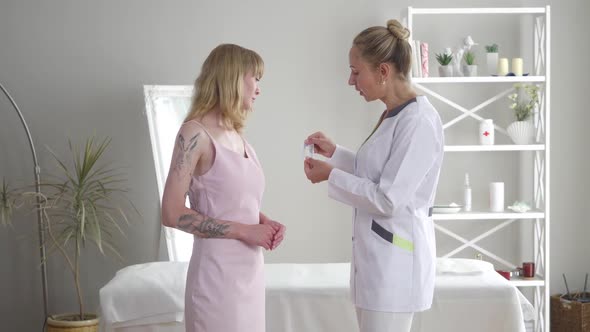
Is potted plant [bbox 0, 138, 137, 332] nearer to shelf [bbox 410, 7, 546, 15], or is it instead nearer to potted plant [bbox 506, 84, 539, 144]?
shelf [bbox 410, 7, 546, 15]

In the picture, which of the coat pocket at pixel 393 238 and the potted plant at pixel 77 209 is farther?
the potted plant at pixel 77 209

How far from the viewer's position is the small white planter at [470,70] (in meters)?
4.69

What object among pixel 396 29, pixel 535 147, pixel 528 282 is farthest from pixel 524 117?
pixel 396 29

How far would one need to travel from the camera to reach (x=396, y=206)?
2195 millimetres

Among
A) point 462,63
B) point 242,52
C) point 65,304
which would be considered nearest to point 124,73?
point 65,304

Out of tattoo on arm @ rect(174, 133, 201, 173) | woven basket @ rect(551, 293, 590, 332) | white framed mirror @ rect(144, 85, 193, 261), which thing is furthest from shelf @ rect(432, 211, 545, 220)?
tattoo on arm @ rect(174, 133, 201, 173)

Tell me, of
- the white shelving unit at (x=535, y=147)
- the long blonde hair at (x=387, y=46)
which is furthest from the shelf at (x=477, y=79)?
the long blonde hair at (x=387, y=46)

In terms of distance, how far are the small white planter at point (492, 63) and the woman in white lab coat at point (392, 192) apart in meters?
2.54

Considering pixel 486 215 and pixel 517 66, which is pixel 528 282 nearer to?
pixel 486 215

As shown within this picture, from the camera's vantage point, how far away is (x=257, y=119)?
494 cm

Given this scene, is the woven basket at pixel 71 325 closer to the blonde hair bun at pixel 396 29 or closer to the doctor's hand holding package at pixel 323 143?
the doctor's hand holding package at pixel 323 143

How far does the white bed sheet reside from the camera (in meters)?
3.40

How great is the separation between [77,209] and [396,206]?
2513 millimetres

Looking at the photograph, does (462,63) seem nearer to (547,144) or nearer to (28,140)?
(547,144)
